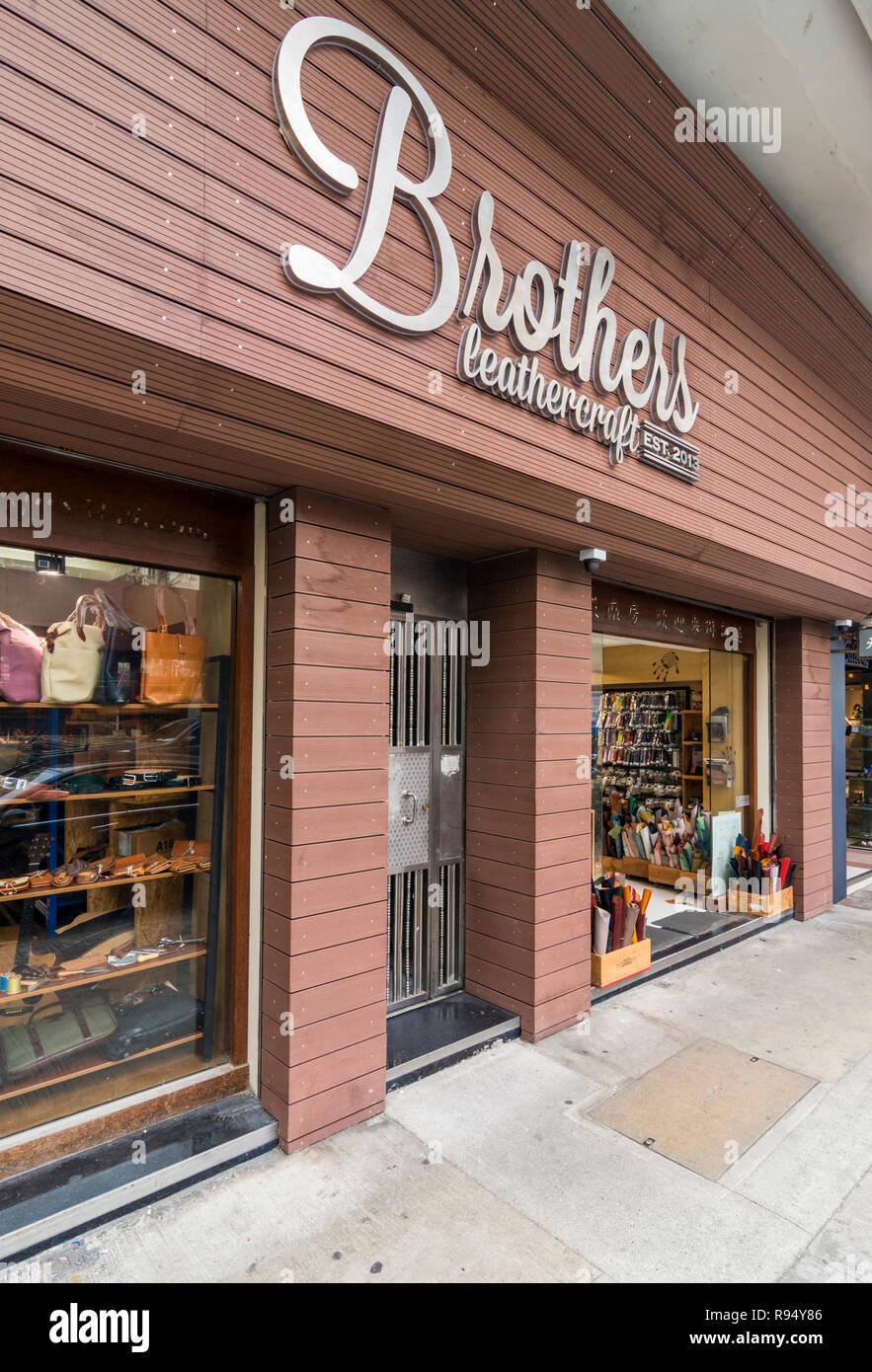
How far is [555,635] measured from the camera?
12.7ft

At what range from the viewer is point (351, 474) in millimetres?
2592

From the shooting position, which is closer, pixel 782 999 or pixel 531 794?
pixel 531 794

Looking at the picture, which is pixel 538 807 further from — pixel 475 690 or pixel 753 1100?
pixel 753 1100

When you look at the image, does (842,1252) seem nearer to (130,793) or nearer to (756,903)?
(130,793)

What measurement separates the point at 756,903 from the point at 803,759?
1342 mm

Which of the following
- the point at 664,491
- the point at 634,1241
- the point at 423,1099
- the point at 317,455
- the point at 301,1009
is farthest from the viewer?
the point at 664,491

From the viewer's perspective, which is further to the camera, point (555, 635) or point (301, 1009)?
point (555, 635)

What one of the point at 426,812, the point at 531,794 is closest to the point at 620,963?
the point at 531,794

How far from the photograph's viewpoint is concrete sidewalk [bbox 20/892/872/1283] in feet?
7.02

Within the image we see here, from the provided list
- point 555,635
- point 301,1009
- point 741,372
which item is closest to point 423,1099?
point 301,1009

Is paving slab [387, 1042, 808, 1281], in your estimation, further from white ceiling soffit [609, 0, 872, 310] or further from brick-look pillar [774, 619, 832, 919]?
white ceiling soffit [609, 0, 872, 310]

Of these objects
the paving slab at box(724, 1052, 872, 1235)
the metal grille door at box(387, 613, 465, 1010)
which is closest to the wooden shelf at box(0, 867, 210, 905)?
the metal grille door at box(387, 613, 465, 1010)

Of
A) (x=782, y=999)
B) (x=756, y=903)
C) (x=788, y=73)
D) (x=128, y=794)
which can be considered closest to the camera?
(x=128, y=794)
